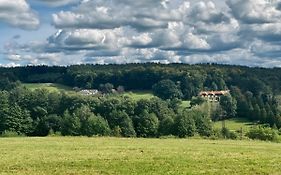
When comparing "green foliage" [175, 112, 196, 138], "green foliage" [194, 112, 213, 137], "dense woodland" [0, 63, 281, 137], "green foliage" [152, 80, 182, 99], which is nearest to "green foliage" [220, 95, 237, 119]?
"dense woodland" [0, 63, 281, 137]

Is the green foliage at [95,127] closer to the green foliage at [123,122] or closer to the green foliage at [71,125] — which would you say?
the green foliage at [71,125]

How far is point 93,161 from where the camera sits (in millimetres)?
31109

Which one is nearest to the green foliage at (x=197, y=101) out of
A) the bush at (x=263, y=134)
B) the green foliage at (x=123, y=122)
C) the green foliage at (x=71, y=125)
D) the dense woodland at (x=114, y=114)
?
the dense woodland at (x=114, y=114)

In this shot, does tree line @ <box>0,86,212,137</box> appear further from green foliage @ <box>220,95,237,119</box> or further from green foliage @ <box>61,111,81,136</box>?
green foliage @ <box>220,95,237,119</box>

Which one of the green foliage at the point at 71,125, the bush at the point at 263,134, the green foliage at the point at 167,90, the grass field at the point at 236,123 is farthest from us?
the green foliage at the point at 167,90

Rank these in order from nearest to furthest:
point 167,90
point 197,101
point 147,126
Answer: point 147,126
point 197,101
point 167,90

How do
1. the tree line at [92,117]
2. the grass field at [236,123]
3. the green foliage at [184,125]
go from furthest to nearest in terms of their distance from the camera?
the grass field at [236,123]
the tree line at [92,117]
the green foliage at [184,125]

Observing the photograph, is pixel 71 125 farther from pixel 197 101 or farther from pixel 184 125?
pixel 197 101

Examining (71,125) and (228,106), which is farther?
(228,106)

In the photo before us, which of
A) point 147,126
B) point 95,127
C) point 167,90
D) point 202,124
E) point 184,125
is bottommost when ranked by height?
point 147,126

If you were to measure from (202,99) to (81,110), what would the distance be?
5939cm

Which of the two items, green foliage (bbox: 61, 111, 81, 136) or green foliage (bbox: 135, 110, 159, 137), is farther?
green foliage (bbox: 135, 110, 159, 137)

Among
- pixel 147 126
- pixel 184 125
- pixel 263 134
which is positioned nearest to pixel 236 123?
pixel 147 126

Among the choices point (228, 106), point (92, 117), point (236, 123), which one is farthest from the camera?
point (228, 106)
